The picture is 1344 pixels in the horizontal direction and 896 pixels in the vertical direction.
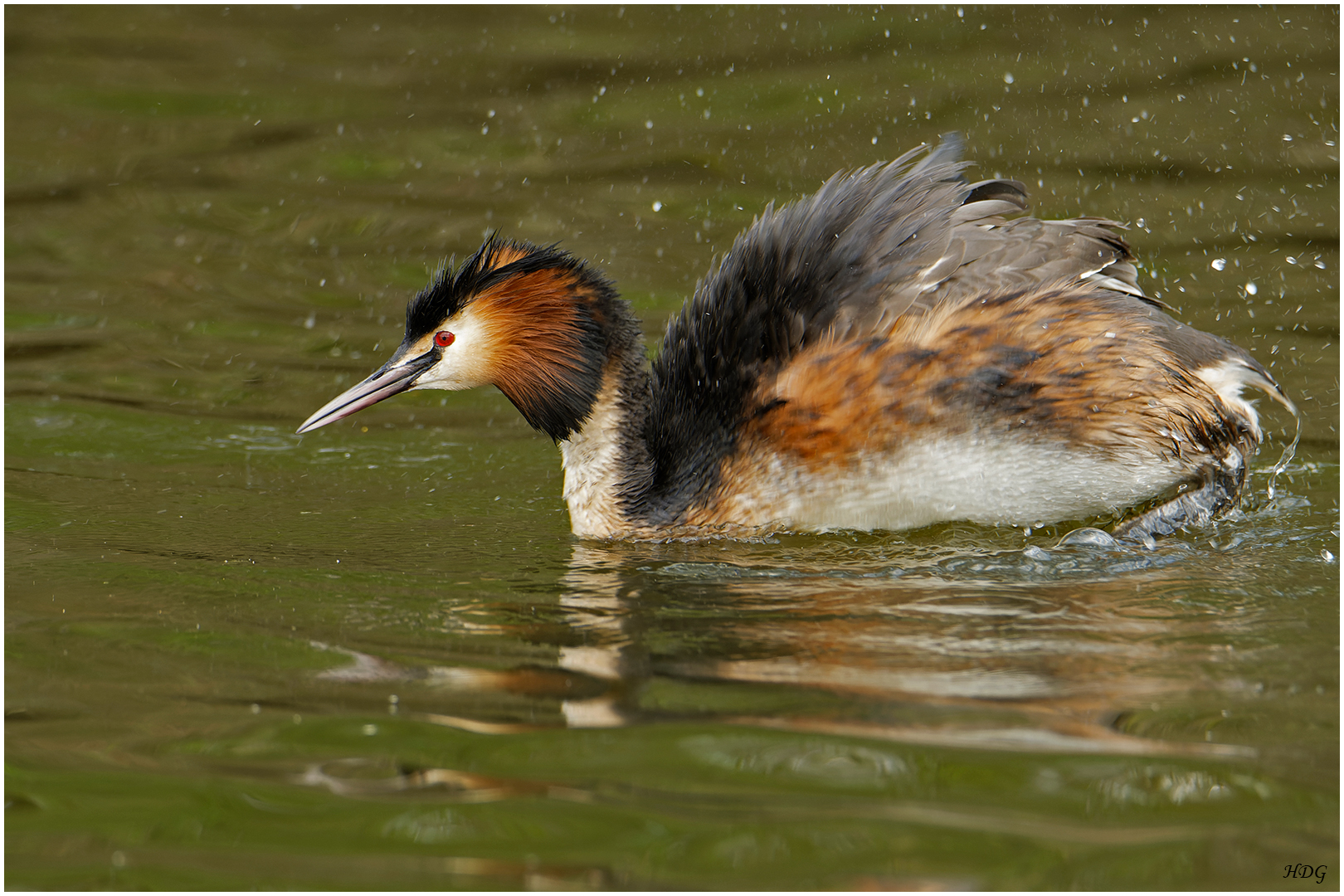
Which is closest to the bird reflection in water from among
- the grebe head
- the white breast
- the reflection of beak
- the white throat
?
the white breast

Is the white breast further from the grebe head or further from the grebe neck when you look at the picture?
the grebe head

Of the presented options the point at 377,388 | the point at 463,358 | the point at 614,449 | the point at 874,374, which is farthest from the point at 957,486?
the point at 377,388

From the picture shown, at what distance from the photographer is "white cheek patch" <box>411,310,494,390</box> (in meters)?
5.37

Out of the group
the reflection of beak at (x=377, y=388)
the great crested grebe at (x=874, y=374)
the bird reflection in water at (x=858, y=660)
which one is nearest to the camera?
the bird reflection in water at (x=858, y=660)

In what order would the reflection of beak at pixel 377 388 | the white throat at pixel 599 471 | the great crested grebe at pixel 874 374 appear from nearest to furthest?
1. the great crested grebe at pixel 874 374
2. the reflection of beak at pixel 377 388
3. the white throat at pixel 599 471

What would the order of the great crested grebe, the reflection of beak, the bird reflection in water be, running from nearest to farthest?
the bird reflection in water → the great crested grebe → the reflection of beak

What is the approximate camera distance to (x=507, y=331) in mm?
5379

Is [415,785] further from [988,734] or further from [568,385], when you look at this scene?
[568,385]

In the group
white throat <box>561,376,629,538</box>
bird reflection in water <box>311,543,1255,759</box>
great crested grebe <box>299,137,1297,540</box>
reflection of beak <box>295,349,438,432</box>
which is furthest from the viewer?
white throat <box>561,376,629,538</box>

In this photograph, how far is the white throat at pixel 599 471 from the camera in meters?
5.46

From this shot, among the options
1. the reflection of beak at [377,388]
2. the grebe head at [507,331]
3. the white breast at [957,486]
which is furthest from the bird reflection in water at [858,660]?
the reflection of beak at [377,388]

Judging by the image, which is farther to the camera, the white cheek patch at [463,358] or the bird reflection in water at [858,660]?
the white cheek patch at [463,358]

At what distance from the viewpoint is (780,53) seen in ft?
33.3

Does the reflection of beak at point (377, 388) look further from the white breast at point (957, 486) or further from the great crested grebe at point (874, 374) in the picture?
the white breast at point (957, 486)
